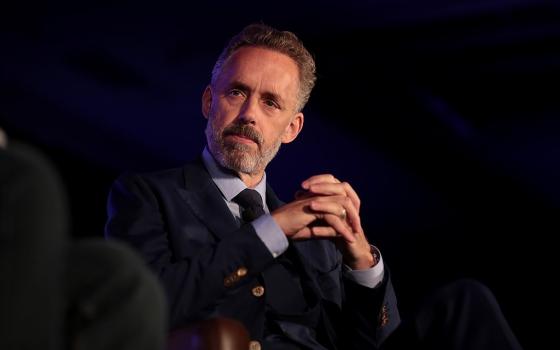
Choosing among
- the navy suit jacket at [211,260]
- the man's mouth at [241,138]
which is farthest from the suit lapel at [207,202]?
the man's mouth at [241,138]

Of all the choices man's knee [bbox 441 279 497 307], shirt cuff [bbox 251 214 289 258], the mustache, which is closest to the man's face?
the mustache

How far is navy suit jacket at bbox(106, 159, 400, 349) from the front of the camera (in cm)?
154

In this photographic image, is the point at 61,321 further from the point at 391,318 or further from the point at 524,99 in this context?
the point at 524,99

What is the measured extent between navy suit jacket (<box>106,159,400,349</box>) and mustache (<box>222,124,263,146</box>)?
0.12 m

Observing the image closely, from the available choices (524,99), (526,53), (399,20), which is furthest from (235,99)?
(524,99)

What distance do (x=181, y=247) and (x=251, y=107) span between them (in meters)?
0.45

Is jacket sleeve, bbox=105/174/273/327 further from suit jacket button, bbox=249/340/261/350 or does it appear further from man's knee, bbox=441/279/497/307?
man's knee, bbox=441/279/497/307

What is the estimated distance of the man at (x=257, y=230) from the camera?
1.56 m

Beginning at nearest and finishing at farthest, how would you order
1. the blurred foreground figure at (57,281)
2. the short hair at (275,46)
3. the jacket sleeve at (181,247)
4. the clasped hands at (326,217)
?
the blurred foreground figure at (57,281) < the jacket sleeve at (181,247) < the clasped hands at (326,217) < the short hair at (275,46)

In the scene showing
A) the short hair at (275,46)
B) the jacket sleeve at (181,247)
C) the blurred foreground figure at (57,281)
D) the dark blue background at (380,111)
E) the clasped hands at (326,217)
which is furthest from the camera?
the dark blue background at (380,111)

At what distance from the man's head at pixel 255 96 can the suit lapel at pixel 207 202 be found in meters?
0.09

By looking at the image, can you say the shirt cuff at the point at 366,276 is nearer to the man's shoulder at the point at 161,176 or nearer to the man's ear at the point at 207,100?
the man's shoulder at the point at 161,176

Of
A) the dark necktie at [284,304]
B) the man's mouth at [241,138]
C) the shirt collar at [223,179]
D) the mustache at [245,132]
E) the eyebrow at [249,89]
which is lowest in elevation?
the dark necktie at [284,304]

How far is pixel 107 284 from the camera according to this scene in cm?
71
